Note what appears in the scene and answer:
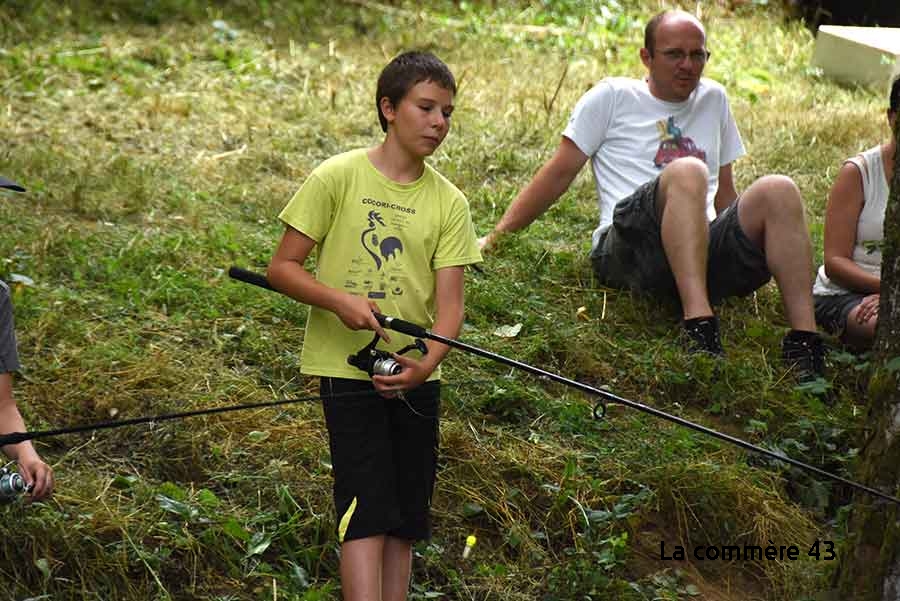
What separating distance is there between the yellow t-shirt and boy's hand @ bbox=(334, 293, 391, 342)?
106 millimetres

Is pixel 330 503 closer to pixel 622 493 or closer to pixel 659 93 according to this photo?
pixel 622 493

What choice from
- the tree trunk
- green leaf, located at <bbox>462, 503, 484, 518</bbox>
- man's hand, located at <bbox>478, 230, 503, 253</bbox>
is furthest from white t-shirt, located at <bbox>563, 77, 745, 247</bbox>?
the tree trunk

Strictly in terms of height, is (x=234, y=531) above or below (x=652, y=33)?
below

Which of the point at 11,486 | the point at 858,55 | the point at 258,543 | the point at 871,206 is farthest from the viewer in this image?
the point at 858,55

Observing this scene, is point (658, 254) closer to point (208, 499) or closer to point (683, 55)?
point (683, 55)

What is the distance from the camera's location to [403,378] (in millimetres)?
2969

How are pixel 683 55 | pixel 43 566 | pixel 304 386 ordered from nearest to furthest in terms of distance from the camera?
pixel 43 566
pixel 304 386
pixel 683 55

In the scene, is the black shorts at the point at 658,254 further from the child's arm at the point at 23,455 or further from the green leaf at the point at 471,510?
the child's arm at the point at 23,455

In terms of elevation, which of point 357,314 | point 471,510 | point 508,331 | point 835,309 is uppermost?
point 357,314

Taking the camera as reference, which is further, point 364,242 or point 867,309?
point 867,309

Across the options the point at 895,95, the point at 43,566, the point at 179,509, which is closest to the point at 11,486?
the point at 43,566

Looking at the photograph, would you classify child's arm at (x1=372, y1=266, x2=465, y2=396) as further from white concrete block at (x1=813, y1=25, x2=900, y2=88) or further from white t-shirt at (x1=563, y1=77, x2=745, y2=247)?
white concrete block at (x1=813, y1=25, x2=900, y2=88)

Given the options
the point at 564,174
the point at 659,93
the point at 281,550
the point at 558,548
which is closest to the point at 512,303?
the point at 564,174

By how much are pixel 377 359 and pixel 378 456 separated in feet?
0.77
